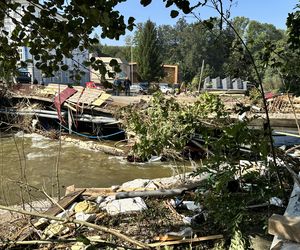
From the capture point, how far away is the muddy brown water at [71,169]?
12.3 m

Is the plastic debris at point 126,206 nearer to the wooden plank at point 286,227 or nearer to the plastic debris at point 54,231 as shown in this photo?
the plastic debris at point 54,231

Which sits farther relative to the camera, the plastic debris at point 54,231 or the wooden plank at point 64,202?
the wooden plank at point 64,202

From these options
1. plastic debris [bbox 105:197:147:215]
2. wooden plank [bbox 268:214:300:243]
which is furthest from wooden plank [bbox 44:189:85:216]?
wooden plank [bbox 268:214:300:243]

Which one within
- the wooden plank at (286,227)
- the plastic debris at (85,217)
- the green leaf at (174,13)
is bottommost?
the plastic debris at (85,217)

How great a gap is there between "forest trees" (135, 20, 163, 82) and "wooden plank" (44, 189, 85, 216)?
47.9m

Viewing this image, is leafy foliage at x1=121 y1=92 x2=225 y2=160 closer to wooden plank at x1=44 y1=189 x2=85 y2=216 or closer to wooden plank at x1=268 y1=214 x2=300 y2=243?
wooden plank at x1=44 y1=189 x2=85 y2=216

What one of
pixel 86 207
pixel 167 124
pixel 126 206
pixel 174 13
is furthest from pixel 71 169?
pixel 174 13

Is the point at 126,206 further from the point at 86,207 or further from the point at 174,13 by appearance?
the point at 174,13

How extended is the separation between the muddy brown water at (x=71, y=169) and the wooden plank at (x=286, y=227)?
7.77 metres

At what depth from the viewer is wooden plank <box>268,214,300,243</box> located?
8.60 feet

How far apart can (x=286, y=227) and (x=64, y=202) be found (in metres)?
4.53

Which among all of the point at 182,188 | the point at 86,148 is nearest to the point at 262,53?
the point at 182,188

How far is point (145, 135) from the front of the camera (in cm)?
804

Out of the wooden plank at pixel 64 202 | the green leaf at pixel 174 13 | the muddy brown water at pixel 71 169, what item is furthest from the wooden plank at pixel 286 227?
the muddy brown water at pixel 71 169
